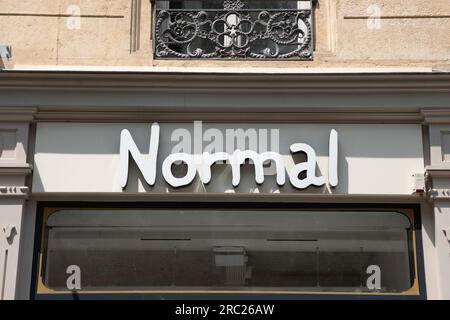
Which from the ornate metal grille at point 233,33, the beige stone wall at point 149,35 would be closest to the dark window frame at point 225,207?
the beige stone wall at point 149,35

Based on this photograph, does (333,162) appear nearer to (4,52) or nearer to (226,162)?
(226,162)

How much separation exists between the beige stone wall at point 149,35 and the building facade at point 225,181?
152 millimetres

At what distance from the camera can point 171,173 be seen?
27.3 ft

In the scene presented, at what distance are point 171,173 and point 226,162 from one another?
1.77 feet

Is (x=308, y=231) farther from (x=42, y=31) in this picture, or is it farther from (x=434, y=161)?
(x=42, y=31)

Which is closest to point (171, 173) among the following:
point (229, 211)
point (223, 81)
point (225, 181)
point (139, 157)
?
point (139, 157)

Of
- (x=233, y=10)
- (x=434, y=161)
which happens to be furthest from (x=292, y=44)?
(x=434, y=161)

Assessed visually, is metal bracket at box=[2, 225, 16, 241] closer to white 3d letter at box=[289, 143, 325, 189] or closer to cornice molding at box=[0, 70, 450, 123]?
cornice molding at box=[0, 70, 450, 123]

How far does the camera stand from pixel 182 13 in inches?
356

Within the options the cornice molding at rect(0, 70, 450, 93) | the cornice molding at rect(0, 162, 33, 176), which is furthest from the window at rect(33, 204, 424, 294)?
the cornice molding at rect(0, 70, 450, 93)

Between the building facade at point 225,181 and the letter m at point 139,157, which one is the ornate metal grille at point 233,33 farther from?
the letter m at point 139,157
